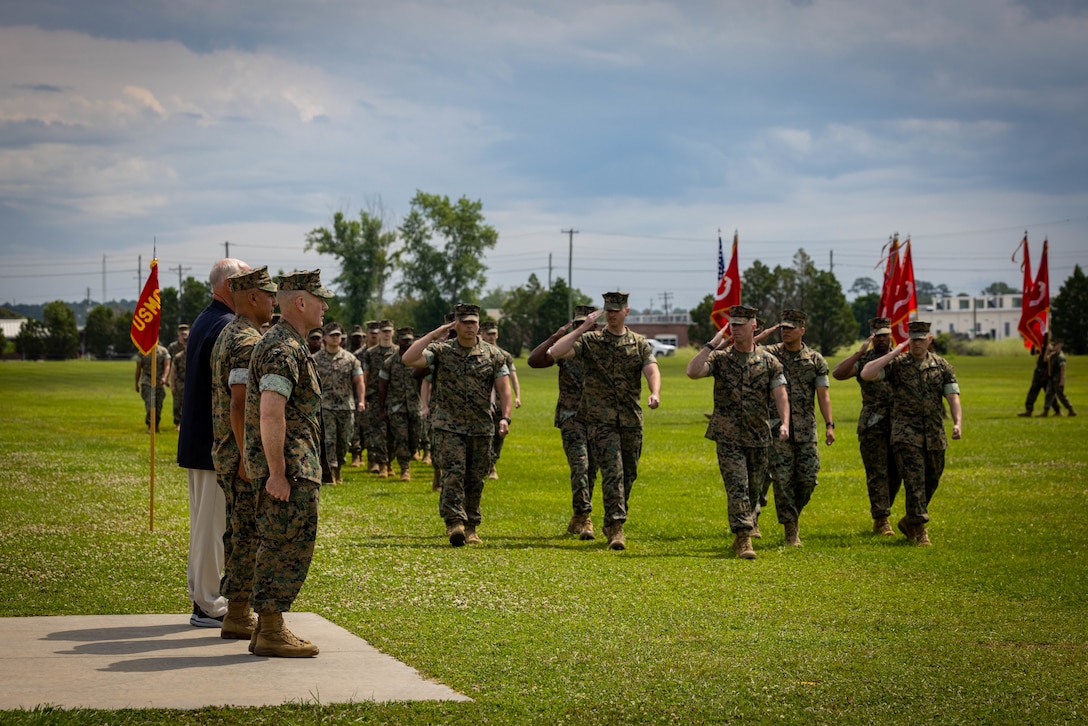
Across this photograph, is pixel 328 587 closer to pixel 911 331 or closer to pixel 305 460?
pixel 305 460

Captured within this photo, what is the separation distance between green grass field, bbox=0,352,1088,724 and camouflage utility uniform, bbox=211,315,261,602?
982 mm

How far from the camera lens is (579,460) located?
13195mm

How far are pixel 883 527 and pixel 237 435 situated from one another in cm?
877

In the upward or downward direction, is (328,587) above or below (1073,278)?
below

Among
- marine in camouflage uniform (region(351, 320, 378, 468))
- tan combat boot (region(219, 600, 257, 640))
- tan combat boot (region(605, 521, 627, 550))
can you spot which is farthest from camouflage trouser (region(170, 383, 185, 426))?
tan combat boot (region(219, 600, 257, 640))

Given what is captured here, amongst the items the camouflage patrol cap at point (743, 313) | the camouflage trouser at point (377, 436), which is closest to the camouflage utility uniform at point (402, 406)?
the camouflage trouser at point (377, 436)

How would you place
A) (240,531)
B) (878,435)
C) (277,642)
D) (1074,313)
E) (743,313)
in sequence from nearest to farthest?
(277,642) < (240,531) < (743,313) < (878,435) < (1074,313)

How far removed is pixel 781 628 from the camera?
346 inches

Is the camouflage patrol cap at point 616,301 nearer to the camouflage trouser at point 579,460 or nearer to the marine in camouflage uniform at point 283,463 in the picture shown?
the camouflage trouser at point 579,460

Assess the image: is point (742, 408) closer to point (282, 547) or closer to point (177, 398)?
point (282, 547)

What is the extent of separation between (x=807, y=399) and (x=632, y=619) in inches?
204

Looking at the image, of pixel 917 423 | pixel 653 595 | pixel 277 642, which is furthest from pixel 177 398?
pixel 277 642

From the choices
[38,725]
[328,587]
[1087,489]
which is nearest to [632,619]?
[328,587]

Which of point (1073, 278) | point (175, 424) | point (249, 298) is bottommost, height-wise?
point (175, 424)
